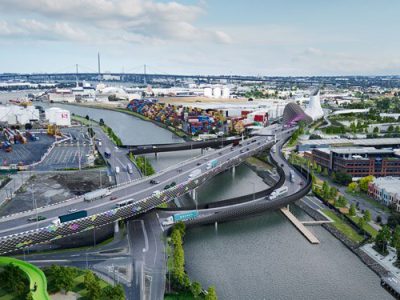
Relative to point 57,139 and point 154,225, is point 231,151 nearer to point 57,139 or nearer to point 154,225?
point 154,225

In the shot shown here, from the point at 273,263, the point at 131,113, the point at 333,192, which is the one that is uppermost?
the point at 131,113

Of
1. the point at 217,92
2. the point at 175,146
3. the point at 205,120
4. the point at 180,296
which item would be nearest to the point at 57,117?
the point at 205,120

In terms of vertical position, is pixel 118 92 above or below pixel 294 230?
above

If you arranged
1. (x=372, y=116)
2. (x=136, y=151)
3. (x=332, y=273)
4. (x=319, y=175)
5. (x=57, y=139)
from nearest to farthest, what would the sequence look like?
(x=332, y=273), (x=319, y=175), (x=136, y=151), (x=57, y=139), (x=372, y=116)

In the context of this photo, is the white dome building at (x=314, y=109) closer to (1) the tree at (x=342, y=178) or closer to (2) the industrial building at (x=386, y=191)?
(1) the tree at (x=342, y=178)

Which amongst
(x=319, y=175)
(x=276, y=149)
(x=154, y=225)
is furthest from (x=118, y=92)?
(x=154, y=225)

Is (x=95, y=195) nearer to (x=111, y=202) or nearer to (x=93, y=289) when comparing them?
(x=111, y=202)

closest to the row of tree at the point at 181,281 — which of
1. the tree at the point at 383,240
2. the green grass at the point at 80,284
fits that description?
the green grass at the point at 80,284
